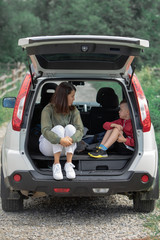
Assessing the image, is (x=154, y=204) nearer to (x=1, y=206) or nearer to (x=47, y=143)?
(x=47, y=143)

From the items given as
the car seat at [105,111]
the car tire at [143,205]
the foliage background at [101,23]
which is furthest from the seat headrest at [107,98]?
the foliage background at [101,23]

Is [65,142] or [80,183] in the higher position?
[65,142]

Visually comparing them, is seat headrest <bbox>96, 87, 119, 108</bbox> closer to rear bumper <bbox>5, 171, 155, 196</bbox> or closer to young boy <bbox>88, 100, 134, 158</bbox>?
young boy <bbox>88, 100, 134, 158</bbox>

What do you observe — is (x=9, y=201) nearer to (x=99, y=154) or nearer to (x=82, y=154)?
(x=82, y=154)

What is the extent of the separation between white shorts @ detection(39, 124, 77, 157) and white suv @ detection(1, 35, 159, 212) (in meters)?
0.08

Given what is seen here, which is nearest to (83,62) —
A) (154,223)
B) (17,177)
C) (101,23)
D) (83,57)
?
(83,57)

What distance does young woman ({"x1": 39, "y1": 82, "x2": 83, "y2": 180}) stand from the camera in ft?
17.6

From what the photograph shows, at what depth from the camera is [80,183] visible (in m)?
5.25

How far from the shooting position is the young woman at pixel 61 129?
5355mm

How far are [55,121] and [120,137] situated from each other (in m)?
0.75

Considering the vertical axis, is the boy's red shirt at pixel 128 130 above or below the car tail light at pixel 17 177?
above

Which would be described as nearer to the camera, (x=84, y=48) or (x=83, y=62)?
(x=84, y=48)

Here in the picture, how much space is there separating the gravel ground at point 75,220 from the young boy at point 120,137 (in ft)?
2.37

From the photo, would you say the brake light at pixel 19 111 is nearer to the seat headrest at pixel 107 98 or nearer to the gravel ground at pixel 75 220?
the gravel ground at pixel 75 220
